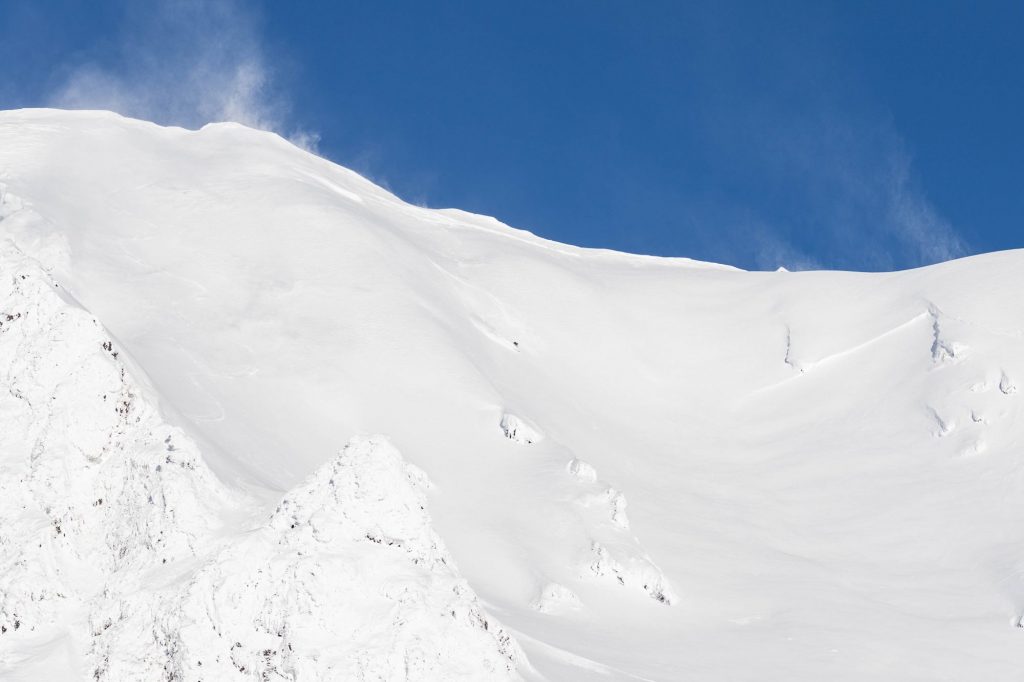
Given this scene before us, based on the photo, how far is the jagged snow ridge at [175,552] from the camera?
21922 mm

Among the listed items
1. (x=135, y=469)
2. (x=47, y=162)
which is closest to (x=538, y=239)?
(x=47, y=162)

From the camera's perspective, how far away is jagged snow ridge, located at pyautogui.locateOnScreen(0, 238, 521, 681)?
863 inches

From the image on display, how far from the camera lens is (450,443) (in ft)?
154

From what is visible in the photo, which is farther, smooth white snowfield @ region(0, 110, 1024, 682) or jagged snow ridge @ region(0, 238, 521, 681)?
smooth white snowfield @ region(0, 110, 1024, 682)

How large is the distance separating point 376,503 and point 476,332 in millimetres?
35674

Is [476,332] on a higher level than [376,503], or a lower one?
higher

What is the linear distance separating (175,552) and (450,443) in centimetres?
2263

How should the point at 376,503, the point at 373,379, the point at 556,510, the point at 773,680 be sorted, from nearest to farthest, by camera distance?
the point at 376,503, the point at 773,680, the point at 556,510, the point at 373,379

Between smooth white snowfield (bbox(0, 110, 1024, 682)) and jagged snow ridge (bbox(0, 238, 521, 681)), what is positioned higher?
smooth white snowfield (bbox(0, 110, 1024, 682))

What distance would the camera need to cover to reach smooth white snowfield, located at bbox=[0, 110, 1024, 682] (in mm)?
23422

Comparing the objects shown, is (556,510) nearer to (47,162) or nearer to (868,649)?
(868,649)

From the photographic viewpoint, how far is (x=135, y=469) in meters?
27.1

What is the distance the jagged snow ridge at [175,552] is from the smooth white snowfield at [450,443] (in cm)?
7

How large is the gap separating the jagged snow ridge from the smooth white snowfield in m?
0.07
